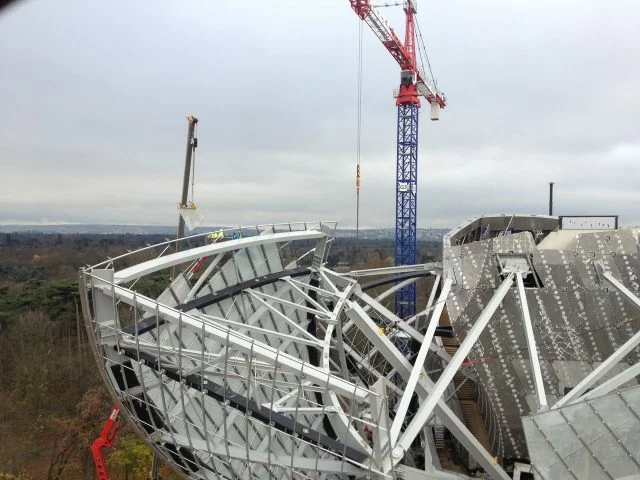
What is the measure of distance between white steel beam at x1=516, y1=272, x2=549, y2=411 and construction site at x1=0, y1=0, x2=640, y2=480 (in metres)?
0.06

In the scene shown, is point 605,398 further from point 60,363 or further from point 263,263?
point 60,363

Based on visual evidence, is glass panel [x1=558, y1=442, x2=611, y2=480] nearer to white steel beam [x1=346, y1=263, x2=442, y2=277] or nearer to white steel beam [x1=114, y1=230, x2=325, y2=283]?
white steel beam [x1=114, y1=230, x2=325, y2=283]

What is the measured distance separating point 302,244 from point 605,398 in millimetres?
13073

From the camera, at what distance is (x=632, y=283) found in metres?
17.5

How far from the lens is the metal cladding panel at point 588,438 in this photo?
11695mm

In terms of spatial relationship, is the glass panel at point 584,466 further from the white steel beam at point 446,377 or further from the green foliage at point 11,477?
the green foliage at point 11,477

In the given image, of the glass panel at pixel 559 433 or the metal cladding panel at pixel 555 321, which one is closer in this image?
the glass panel at pixel 559 433

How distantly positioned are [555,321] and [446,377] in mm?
5507

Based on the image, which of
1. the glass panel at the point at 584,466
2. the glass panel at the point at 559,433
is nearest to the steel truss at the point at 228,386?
the glass panel at the point at 559,433

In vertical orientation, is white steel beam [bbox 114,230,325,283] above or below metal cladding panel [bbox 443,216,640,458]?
above

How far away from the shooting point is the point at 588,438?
1197cm

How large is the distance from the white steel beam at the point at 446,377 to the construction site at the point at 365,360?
0.04 metres

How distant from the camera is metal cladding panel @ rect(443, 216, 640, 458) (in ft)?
57.0

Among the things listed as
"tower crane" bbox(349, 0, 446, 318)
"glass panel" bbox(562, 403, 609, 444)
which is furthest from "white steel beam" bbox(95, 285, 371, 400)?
"tower crane" bbox(349, 0, 446, 318)
